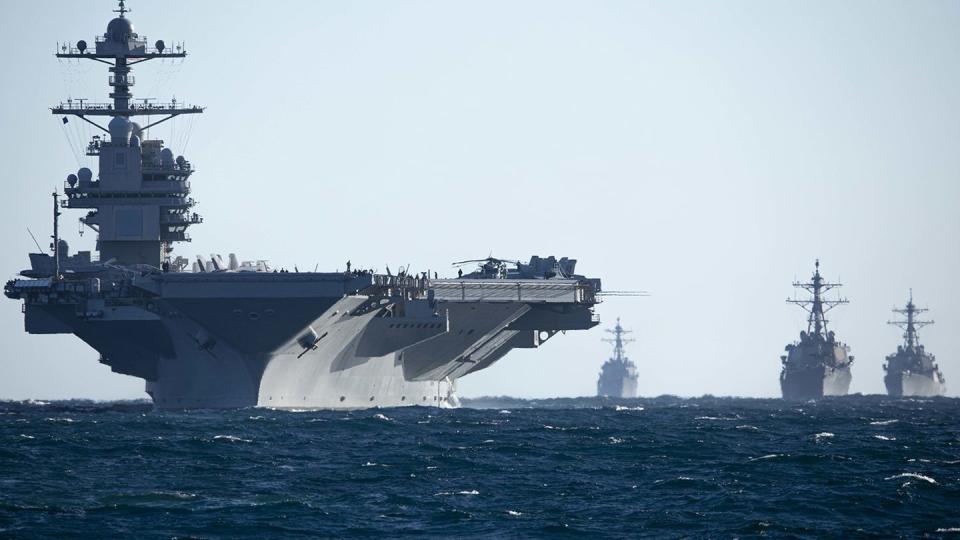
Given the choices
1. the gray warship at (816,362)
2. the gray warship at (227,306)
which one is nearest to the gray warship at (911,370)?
the gray warship at (816,362)

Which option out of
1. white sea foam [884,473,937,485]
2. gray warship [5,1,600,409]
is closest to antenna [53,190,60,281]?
Answer: gray warship [5,1,600,409]

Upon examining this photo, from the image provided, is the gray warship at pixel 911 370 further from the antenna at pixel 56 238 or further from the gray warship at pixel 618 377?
the antenna at pixel 56 238

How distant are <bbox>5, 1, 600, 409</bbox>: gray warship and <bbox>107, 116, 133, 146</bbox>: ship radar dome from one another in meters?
0.05

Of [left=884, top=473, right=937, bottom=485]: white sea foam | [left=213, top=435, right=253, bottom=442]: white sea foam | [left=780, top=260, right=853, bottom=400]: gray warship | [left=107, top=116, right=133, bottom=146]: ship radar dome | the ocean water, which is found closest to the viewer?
the ocean water

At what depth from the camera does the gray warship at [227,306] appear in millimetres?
46984

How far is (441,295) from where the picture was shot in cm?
5569

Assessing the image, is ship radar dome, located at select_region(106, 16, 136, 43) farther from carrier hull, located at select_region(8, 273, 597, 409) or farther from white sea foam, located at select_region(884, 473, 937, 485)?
white sea foam, located at select_region(884, 473, 937, 485)

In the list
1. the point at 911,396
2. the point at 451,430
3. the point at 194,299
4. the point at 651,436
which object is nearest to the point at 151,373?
the point at 194,299

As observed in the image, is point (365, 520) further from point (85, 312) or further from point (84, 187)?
point (84, 187)

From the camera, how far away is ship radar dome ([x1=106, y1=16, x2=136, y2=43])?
5897 cm

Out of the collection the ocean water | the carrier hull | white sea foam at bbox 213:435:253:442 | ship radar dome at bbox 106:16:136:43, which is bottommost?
the ocean water

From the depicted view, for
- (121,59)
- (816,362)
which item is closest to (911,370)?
(816,362)

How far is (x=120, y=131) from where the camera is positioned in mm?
58594

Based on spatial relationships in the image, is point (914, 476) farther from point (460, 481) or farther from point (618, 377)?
point (618, 377)
